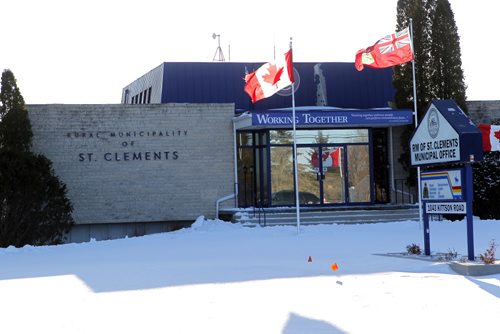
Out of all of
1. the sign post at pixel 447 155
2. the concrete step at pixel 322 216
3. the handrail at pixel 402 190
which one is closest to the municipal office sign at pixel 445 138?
the sign post at pixel 447 155

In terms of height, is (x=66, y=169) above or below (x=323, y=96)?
below

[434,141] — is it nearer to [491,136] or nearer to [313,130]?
[313,130]

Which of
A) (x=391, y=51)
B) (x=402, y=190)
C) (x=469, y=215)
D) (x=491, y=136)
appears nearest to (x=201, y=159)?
(x=391, y=51)

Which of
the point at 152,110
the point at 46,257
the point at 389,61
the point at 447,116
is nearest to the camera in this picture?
the point at 447,116

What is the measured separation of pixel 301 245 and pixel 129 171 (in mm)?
8639

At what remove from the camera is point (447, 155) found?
13.3 metres

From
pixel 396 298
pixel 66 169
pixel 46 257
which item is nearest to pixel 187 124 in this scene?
pixel 66 169

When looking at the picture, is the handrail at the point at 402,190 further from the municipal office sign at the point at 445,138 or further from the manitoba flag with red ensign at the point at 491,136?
the municipal office sign at the point at 445,138

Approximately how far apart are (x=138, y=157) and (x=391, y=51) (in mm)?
8856

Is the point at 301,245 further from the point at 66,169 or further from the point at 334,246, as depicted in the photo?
the point at 66,169

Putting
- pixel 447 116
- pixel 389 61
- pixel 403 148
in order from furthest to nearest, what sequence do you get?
pixel 403 148 → pixel 389 61 → pixel 447 116

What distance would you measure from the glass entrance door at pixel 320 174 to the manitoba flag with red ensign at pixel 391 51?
4.77 metres

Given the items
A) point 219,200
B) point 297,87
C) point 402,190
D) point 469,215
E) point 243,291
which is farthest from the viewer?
point 297,87

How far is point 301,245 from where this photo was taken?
1783 centimetres
